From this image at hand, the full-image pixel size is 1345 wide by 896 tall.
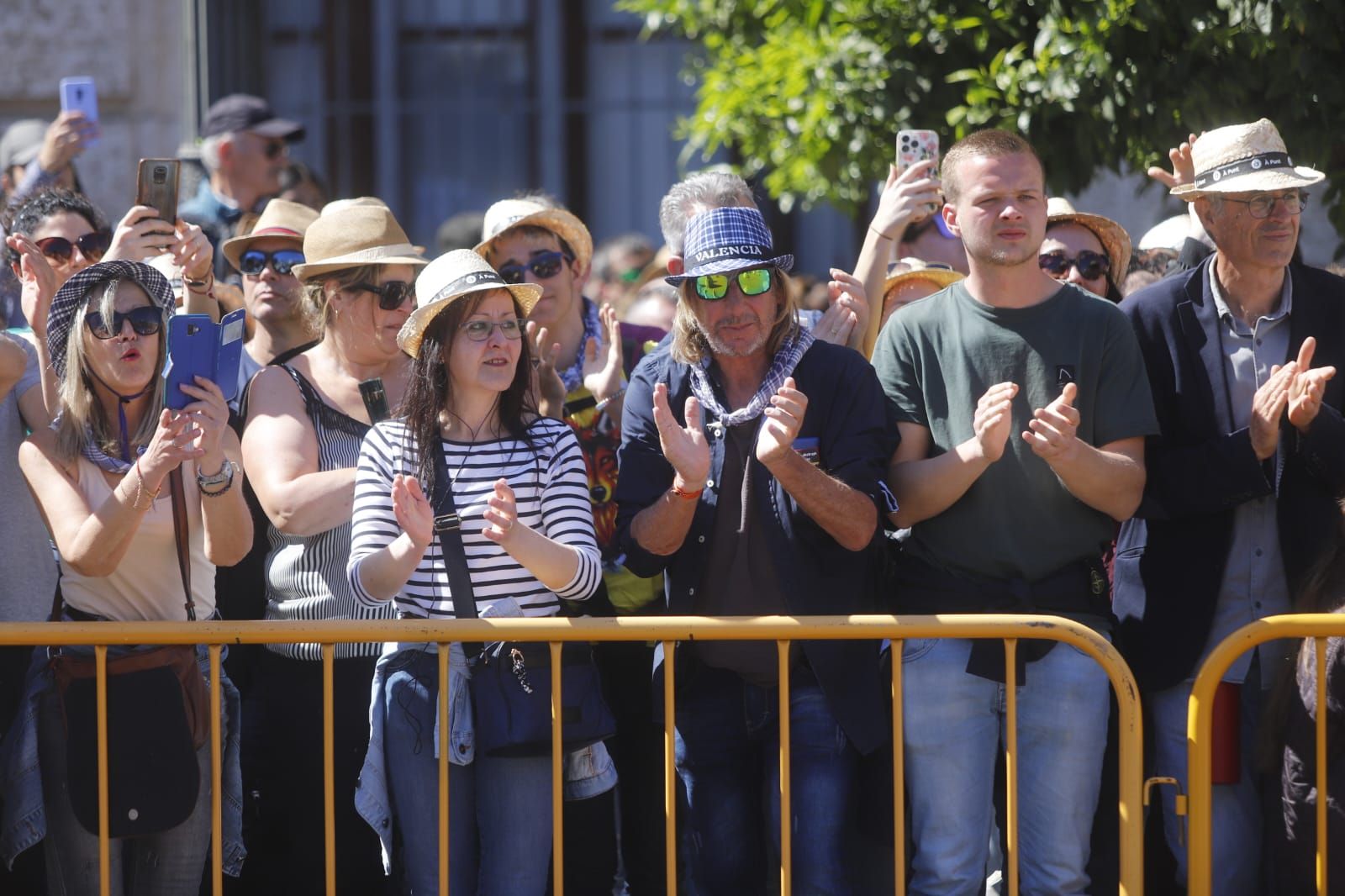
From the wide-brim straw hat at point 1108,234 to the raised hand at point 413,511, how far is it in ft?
8.06

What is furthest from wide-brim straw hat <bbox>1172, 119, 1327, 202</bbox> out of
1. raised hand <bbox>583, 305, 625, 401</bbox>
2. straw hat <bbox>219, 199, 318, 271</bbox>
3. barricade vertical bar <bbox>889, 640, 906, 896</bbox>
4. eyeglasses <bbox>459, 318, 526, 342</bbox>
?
straw hat <bbox>219, 199, 318, 271</bbox>

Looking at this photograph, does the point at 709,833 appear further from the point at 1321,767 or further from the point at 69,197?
the point at 69,197

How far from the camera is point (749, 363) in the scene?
4.30 m

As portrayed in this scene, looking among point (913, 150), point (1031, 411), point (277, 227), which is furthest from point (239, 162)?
point (1031, 411)

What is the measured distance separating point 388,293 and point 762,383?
3.91ft

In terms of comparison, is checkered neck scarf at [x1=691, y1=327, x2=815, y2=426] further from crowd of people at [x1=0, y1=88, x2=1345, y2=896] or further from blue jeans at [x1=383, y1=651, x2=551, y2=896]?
blue jeans at [x1=383, y1=651, x2=551, y2=896]

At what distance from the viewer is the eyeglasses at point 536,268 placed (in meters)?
5.29

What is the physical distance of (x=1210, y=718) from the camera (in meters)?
Result: 4.06

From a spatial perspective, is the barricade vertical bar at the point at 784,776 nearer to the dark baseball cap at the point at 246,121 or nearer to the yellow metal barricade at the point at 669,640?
the yellow metal barricade at the point at 669,640

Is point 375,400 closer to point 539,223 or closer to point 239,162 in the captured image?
point 539,223

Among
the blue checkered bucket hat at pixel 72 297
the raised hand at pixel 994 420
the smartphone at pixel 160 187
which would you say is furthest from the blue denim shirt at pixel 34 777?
the raised hand at pixel 994 420

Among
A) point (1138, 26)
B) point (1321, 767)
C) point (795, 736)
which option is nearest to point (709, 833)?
point (795, 736)

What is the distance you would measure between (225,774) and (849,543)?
5.49ft

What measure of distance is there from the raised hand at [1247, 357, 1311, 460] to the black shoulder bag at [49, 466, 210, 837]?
8.94 feet
